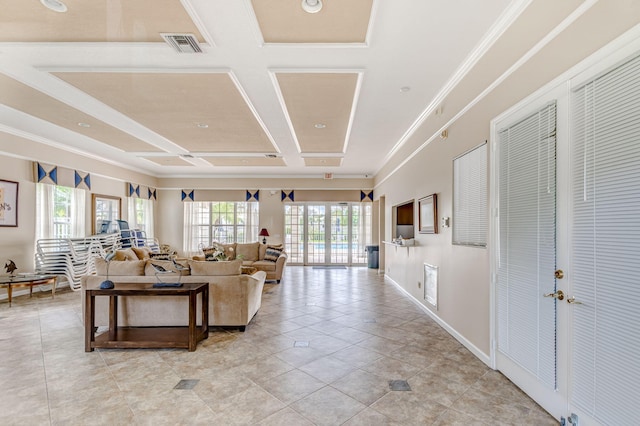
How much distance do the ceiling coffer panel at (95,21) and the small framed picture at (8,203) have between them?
4206 millimetres

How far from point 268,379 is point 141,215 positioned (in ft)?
29.2

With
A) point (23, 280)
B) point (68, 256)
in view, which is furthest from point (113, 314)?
point (68, 256)

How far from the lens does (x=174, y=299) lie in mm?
3982

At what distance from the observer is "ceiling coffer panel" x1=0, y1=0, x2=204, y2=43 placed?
246 centimetres

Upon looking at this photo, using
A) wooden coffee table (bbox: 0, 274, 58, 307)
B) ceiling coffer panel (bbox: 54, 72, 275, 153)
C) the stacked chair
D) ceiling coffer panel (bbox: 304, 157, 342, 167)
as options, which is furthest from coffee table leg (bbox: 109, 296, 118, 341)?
ceiling coffer panel (bbox: 304, 157, 342, 167)

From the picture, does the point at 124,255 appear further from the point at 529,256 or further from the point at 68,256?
the point at 529,256

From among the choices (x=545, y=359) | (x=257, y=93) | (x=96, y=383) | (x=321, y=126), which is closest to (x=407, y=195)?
(x=321, y=126)

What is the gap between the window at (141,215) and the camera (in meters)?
9.36

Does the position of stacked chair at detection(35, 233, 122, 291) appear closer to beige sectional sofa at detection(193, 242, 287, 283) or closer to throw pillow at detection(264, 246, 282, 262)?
beige sectional sofa at detection(193, 242, 287, 283)

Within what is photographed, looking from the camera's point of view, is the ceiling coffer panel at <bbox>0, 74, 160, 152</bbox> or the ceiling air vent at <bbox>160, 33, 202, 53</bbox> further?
the ceiling coffer panel at <bbox>0, 74, 160, 152</bbox>

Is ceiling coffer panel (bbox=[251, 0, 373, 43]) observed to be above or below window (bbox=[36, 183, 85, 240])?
above

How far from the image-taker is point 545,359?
7.57 ft

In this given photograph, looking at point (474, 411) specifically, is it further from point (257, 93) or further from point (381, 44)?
point (257, 93)

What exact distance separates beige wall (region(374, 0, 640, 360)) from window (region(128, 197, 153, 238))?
25.9ft
